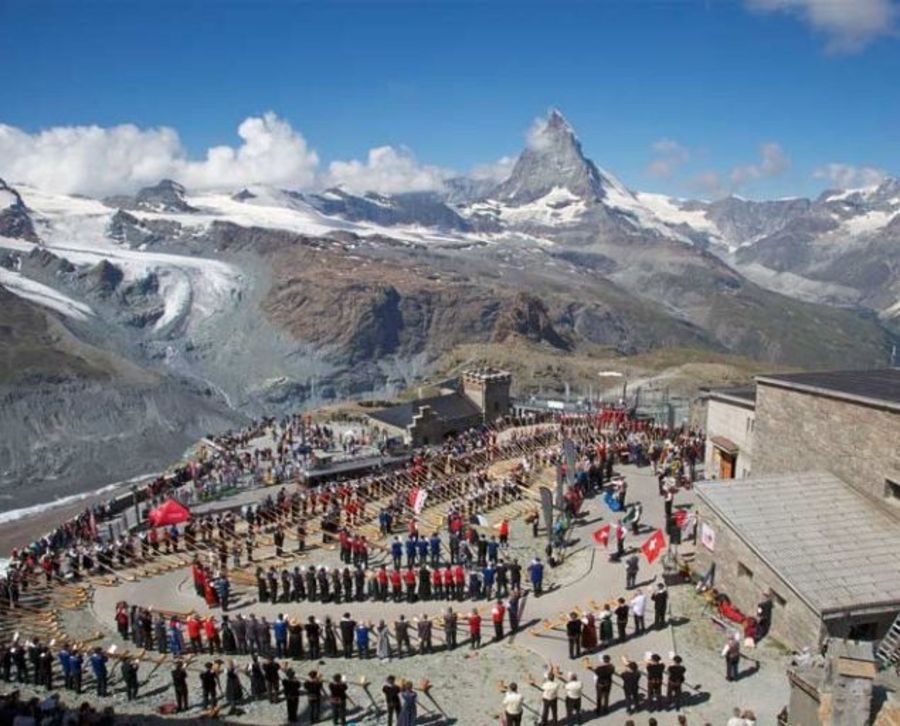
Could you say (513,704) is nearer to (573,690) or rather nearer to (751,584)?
(573,690)

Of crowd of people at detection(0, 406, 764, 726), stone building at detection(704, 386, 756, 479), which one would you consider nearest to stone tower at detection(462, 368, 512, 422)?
crowd of people at detection(0, 406, 764, 726)

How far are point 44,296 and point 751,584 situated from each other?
165509 millimetres

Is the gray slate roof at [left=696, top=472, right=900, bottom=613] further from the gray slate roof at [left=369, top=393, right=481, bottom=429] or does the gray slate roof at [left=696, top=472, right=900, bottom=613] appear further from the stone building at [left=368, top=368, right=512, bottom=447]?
the gray slate roof at [left=369, top=393, right=481, bottom=429]

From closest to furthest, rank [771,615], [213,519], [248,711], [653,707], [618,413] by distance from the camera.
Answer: [653,707] → [248,711] → [771,615] → [213,519] → [618,413]

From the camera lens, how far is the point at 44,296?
526 ft

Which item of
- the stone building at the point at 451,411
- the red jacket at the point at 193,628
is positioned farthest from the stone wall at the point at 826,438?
the stone building at the point at 451,411

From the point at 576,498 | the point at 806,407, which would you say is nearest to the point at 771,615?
the point at 806,407

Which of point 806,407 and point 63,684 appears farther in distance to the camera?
point 806,407

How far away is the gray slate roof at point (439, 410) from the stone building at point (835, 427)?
29.8 metres

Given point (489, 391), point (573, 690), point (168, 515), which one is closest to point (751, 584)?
point (573, 690)

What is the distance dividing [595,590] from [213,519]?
18.3m

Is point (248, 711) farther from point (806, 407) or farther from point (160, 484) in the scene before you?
point (160, 484)

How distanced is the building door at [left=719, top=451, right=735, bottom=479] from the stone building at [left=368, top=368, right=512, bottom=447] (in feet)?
72.2

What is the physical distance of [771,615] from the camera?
2122 centimetres
